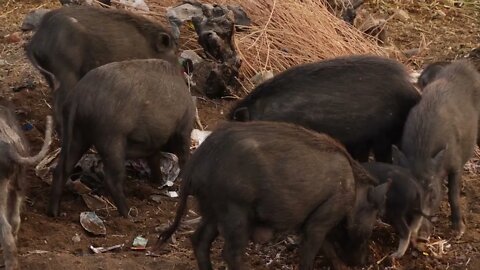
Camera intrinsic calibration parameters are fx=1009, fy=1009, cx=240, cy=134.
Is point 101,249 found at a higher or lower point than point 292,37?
lower

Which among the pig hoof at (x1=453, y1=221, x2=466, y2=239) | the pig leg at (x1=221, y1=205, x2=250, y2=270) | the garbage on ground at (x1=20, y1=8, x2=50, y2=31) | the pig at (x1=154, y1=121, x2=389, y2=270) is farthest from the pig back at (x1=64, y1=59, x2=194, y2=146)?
the garbage on ground at (x1=20, y1=8, x2=50, y2=31)

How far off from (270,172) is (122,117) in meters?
1.46

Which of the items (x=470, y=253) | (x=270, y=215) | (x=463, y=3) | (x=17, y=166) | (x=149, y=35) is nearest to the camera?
(x=270, y=215)

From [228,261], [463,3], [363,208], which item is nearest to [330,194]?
[363,208]

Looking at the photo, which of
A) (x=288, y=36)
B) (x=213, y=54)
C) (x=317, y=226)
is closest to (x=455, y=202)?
(x=317, y=226)

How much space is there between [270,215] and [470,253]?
5.32 ft

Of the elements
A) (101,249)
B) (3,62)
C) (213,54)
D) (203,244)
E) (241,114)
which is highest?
(241,114)

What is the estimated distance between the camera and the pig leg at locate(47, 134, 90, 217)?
666 centimetres

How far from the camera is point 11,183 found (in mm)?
5891

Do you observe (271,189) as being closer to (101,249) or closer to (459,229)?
(101,249)

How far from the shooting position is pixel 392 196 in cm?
596

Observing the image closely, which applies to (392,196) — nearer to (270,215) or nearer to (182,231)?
(270,215)

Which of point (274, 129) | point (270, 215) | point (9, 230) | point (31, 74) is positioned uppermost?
point (274, 129)

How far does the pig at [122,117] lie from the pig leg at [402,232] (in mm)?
1633
